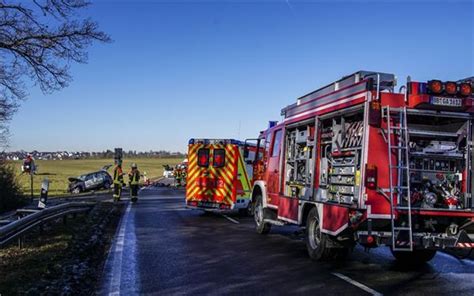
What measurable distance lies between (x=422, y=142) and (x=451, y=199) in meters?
1.00

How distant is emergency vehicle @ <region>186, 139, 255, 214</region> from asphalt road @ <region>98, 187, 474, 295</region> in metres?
5.07

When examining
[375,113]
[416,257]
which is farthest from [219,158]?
[375,113]

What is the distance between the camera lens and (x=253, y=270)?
8141 millimetres

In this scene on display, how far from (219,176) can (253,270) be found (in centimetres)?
979

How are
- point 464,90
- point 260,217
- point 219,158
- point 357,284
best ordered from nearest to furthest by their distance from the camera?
point 357,284 → point 464,90 → point 260,217 → point 219,158

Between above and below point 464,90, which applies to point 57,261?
below

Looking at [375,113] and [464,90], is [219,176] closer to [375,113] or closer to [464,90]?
[375,113]

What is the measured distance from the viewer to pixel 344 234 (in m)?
8.12

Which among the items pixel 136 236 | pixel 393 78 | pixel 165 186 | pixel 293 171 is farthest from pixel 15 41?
pixel 165 186

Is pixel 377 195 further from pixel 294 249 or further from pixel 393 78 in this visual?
pixel 294 249

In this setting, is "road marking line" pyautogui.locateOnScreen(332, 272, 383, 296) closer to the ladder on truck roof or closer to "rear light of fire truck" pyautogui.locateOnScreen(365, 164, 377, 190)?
the ladder on truck roof

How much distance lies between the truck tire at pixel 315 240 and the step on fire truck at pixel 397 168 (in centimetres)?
3

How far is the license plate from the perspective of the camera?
7824 mm

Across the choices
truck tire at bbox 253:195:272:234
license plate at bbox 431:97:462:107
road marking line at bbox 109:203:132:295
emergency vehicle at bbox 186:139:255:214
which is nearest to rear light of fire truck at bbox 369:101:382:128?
license plate at bbox 431:97:462:107
